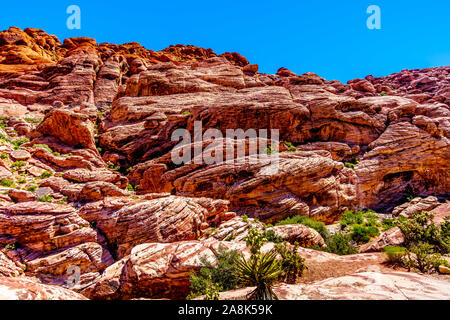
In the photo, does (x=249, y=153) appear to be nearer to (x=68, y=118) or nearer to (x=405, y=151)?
(x=405, y=151)

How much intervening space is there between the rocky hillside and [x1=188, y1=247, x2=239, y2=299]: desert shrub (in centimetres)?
85

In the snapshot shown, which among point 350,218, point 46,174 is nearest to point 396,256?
point 350,218

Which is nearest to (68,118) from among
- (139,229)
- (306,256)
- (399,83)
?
(139,229)

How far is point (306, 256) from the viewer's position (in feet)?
33.1

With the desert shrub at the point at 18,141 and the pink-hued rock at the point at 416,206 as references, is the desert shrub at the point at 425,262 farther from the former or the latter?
the desert shrub at the point at 18,141

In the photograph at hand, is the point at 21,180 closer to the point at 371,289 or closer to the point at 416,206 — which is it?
the point at 371,289

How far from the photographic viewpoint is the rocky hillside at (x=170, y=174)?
9836mm

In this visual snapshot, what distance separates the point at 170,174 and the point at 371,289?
658 inches

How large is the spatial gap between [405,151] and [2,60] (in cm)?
6469

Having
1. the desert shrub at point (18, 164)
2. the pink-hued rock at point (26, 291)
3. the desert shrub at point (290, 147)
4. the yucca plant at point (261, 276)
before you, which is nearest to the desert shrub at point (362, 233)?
the desert shrub at point (290, 147)

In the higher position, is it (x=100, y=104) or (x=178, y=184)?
(x=100, y=104)

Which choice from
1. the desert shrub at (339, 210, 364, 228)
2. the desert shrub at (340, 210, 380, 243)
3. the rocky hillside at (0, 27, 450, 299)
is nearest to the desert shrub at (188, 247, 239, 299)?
the rocky hillside at (0, 27, 450, 299)

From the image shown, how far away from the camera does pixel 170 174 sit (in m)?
19.4
